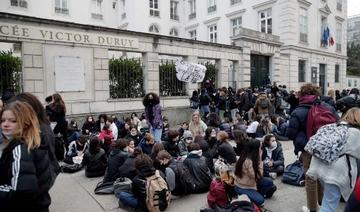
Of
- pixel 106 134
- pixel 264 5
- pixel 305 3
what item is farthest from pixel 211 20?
pixel 106 134

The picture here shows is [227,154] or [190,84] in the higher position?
[190,84]

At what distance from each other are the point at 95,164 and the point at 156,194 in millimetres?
2665

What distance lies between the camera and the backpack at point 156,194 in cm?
472

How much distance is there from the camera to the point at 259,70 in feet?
62.6

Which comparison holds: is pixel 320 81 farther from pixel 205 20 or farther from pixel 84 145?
pixel 84 145

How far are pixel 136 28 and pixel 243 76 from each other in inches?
637

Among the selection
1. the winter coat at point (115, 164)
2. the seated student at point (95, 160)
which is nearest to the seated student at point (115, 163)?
the winter coat at point (115, 164)

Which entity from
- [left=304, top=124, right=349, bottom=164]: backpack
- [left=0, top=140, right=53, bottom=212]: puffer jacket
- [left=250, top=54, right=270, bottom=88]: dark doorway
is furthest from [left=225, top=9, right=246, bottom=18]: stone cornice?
[left=0, top=140, right=53, bottom=212]: puffer jacket

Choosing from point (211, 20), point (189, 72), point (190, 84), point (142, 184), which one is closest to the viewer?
point (142, 184)

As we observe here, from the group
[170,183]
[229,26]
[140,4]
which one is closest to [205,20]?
[229,26]

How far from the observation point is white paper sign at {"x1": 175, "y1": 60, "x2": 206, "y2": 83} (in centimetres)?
1371

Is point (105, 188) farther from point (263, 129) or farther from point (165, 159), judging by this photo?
point (263, 129)

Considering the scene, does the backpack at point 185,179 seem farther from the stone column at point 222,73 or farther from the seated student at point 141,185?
the stone column at point 222,73

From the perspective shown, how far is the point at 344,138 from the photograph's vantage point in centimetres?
374
